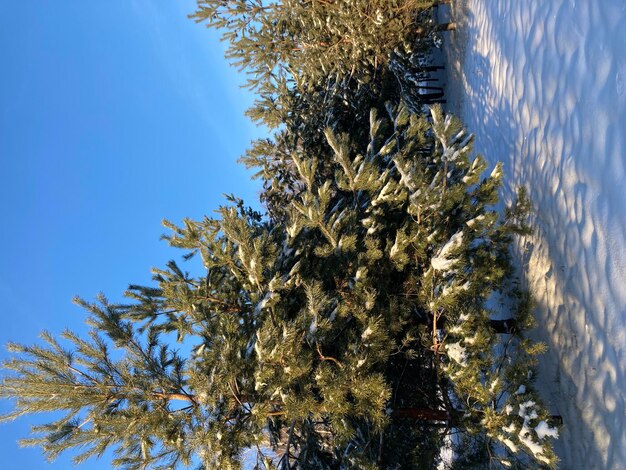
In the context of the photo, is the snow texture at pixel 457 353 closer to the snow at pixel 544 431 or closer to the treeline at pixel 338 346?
the treeline at pixel 338 346

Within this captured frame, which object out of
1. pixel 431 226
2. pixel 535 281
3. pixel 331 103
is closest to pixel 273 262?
pixel 431 226

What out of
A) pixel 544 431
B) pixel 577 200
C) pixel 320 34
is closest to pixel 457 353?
pixel 544 431

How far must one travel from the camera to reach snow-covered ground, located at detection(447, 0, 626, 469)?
3.42 metres

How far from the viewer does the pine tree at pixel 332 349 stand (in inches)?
145

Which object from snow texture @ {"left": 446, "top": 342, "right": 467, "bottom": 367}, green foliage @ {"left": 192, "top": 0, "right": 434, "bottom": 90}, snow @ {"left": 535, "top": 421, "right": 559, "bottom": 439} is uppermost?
green foliage @ {"left": 192, "top": 0, "right": 434, "bottom": 90}

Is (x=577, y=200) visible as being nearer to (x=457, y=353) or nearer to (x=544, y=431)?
(x=457, y=353)

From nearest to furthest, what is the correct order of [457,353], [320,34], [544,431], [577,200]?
[544,431] → [457,353] → [577,200] → [320,34]

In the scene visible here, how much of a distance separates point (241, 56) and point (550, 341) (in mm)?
8984

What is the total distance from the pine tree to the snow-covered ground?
41 cm

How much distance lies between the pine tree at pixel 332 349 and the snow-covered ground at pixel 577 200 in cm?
41

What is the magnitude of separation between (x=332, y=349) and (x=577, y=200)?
2.64 meters

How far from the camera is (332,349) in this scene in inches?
166

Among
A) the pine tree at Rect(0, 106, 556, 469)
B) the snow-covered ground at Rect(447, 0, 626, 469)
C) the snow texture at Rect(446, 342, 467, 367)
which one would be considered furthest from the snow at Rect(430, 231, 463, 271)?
the snow-covered ground at Rect(447, 0, 626, 469)

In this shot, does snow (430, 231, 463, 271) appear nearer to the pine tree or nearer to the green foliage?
the pine tree
